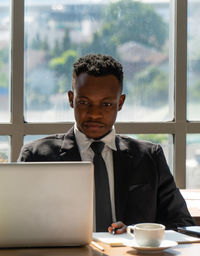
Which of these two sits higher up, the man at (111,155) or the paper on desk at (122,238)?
the man at (111,155)

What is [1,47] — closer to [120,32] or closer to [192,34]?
[120,32]

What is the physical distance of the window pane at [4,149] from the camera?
357 centimetres

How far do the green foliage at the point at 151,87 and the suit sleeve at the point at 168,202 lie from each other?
1.45 m

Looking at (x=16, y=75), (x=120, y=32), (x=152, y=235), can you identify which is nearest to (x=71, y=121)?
(x=16, y=75)

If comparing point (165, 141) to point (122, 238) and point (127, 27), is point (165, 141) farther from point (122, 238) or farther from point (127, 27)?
point (122, 238)

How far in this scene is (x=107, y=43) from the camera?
12.1ft

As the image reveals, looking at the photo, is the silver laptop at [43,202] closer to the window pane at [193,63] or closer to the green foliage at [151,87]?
the green foliage at [151,87]

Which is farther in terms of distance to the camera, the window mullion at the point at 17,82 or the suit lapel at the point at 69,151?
the window mullion at the point at 17,82

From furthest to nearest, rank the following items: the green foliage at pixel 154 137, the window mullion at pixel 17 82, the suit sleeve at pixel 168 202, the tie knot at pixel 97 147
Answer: the green foliage at pixel 154 137, the window mullion at pixel 17 82, the tie knot at pixel 97 147, the suit sleeve at pixel 168 202

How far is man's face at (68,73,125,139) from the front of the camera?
220cm

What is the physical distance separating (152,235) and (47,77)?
7.33 feet

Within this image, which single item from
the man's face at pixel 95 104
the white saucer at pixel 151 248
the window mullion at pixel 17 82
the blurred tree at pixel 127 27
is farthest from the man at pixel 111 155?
the blurred tree at pixel 127 27

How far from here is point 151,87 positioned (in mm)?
3770

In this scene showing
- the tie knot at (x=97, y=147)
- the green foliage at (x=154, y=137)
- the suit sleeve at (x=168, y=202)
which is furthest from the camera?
the green foliage at (x=154, y=137)
